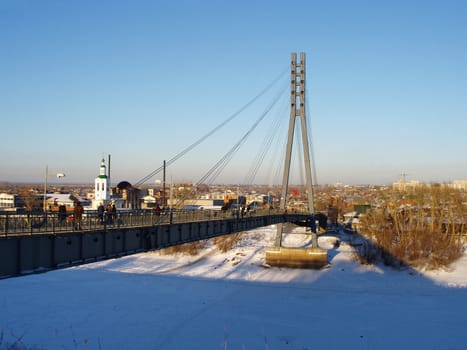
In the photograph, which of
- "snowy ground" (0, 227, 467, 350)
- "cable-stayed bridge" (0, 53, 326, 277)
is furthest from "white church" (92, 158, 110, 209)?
"cable-stayed bridge" (0, 53, 326, 277)

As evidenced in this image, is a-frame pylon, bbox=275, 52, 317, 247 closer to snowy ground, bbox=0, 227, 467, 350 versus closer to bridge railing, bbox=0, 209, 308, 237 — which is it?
snowy ground, bbox=0, 227, 467, 350

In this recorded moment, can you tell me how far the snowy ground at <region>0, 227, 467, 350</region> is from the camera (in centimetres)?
2644

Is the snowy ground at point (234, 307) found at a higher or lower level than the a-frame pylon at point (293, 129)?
lower

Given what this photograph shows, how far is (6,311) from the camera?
101 ft

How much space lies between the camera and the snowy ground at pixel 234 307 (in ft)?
86.7

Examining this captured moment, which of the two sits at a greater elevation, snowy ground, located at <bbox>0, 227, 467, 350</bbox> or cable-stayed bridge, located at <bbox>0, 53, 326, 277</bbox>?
cable-stayed bridge, located at <bbox>0, 53, 326, 277</bbox>

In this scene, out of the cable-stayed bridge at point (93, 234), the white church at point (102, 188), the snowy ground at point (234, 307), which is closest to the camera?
the cable-stayed bridge at point (93, 234)

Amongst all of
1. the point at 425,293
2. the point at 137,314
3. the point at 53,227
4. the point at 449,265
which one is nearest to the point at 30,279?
the point at 137,314

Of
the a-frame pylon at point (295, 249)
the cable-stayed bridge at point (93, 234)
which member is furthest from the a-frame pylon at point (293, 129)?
the cable-stayed bridge at point (93, 234)

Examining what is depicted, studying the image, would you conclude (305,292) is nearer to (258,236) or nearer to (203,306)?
(203,306)

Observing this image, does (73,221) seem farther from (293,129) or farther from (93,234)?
(293,129)

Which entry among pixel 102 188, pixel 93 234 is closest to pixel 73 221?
pixel 93 234

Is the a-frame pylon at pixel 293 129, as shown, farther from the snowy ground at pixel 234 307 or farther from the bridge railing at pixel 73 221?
the bridge railing at pixel 73 221

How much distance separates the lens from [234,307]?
110 feet
